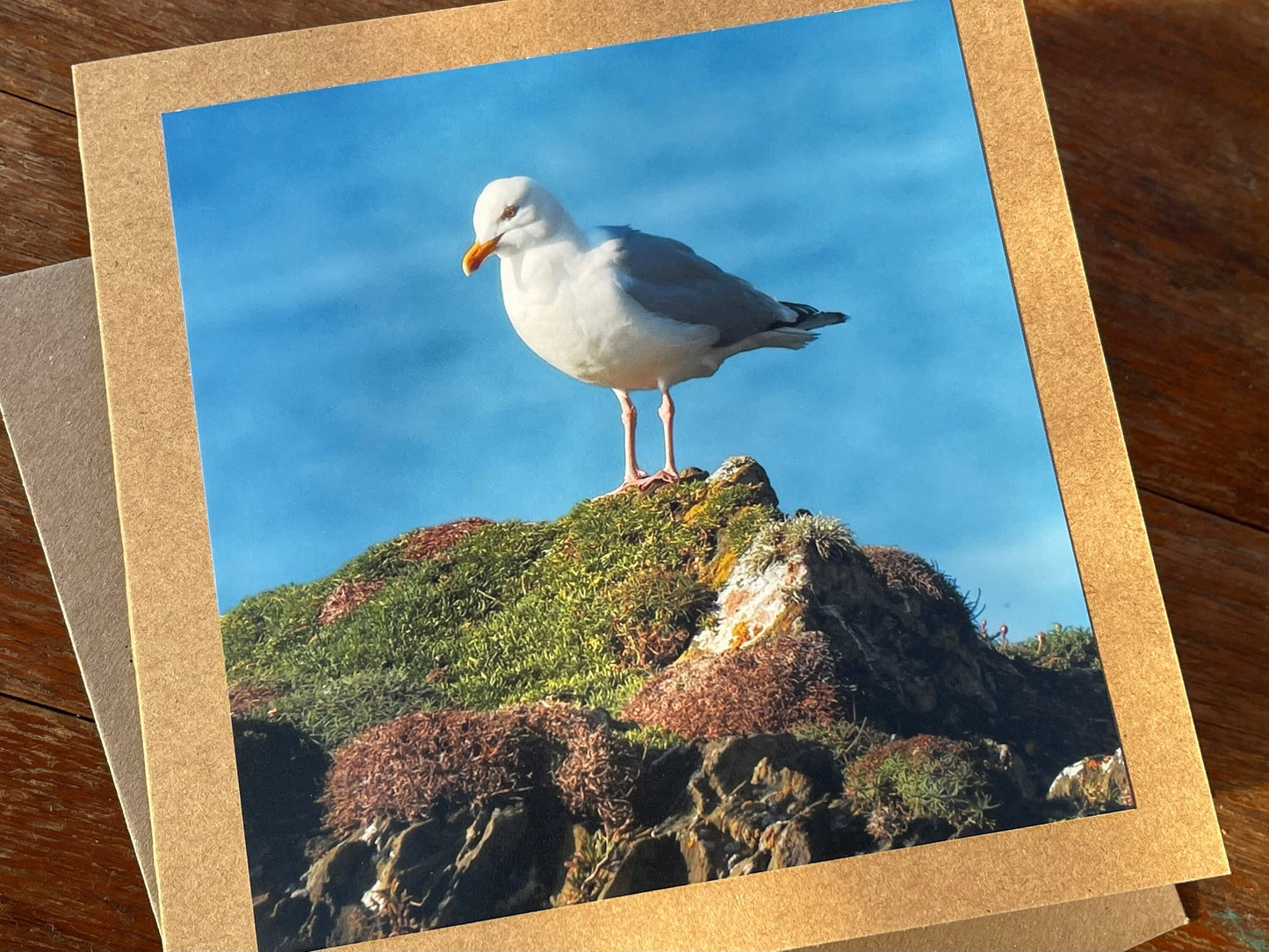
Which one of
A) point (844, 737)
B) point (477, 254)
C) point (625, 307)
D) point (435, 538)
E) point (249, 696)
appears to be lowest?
point (844, 737)

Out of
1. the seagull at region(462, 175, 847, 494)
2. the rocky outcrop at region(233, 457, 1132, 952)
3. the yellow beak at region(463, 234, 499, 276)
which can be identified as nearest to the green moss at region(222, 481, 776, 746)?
the rocky outcrop at region(233, 457, 1132, 952)

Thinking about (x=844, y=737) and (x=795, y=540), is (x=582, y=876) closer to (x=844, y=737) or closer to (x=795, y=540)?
(x=844, y=737)

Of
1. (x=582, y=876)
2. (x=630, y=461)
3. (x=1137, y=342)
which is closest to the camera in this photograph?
(x=582, y=876)

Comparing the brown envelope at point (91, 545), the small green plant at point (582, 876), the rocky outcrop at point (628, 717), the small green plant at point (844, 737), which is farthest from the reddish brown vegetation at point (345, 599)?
the small green plant at point (844, 737)

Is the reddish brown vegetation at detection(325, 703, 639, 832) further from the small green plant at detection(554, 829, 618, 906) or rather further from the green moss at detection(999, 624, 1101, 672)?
the green moss at detection(999, 624, 1101, 672)

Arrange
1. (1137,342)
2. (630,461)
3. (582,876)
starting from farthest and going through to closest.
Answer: (1137,342) < (630,461) < (582,876)

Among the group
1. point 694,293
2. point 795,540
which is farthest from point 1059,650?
point 694,293

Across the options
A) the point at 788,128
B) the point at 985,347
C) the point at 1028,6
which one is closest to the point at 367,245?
the point at 788,128

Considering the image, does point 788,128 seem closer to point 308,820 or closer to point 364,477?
point 364,477
